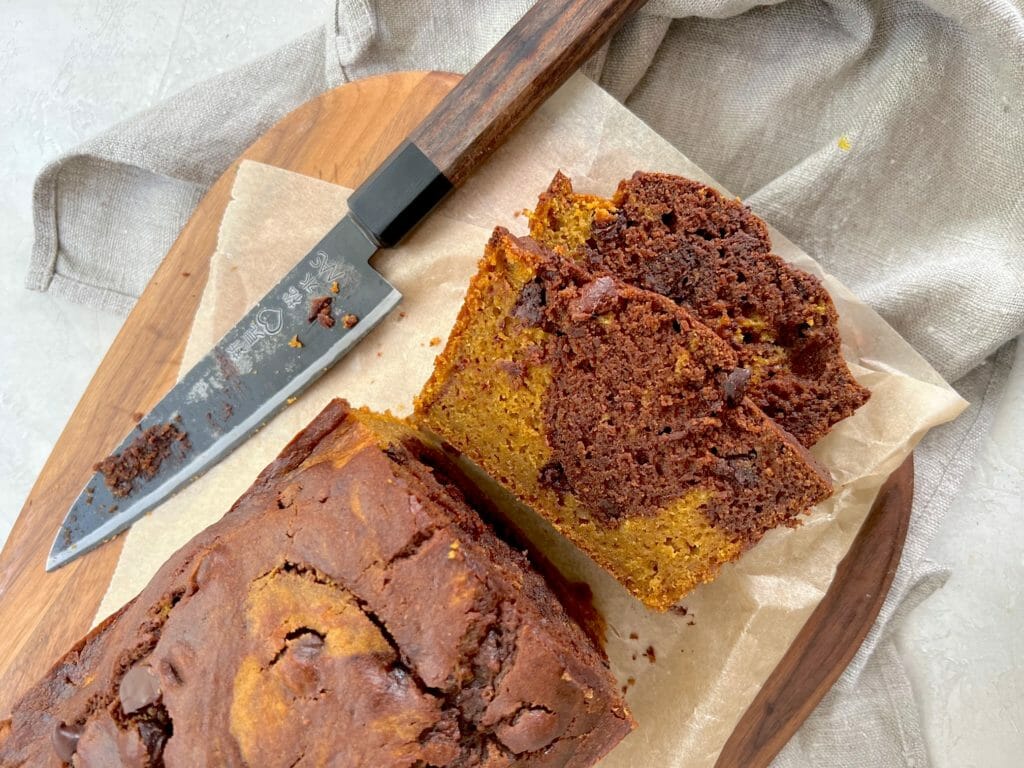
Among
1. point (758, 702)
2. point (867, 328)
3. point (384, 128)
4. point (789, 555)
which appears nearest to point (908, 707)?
point (758, 702)

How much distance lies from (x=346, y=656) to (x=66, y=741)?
1.02m

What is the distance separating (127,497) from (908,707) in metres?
3.40

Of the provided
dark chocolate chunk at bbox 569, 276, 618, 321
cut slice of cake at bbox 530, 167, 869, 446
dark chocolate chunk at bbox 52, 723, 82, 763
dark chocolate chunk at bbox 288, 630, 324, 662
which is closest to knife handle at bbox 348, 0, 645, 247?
cut slice of cake at bbox 530, 167, 869, 446

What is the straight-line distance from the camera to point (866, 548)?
3.18 m

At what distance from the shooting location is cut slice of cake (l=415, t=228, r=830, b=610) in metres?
2.52

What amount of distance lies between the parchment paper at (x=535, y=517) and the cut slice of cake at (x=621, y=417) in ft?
1.42

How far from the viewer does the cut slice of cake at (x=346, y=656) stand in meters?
2.21

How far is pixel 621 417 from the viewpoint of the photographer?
2.62 m

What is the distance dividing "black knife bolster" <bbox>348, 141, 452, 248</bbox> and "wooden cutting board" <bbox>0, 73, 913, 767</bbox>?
1.13 feet

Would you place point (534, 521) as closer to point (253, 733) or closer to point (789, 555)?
point (789, 555)

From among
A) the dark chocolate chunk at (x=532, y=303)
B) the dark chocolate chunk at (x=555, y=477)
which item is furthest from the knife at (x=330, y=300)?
the dark chocolate chunk at (x=555, y=477)

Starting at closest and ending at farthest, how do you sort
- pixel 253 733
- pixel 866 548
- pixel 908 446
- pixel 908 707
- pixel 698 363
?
pixel 253 733
pixel 698 363
pixel 908 446
pixel 866 548
pixel 908 707

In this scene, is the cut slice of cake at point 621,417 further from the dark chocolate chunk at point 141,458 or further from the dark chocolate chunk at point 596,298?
the dark chocolate chunk at point 141,458

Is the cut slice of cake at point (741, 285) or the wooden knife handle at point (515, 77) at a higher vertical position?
the wooden knife handle at point (515, 77)
